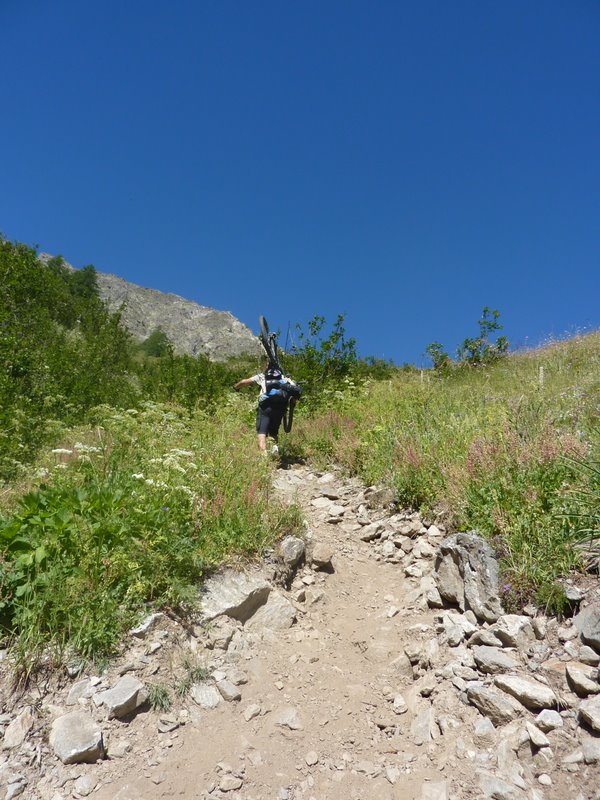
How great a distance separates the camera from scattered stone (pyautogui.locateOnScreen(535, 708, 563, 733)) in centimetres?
264

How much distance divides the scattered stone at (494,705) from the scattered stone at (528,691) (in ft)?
0.18

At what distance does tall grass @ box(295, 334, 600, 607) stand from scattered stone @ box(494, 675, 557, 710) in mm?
696

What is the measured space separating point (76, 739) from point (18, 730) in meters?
0.40

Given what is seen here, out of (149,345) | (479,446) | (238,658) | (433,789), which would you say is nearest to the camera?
(433,789)

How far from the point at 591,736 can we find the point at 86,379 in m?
12.5

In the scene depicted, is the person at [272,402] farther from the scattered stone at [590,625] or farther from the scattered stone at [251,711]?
the scattered stone at [590,625]

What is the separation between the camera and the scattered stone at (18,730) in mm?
2783

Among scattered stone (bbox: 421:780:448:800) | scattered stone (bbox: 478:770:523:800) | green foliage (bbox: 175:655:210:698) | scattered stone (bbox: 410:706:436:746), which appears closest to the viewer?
scattered stone (bbox: 478:770:523:800)

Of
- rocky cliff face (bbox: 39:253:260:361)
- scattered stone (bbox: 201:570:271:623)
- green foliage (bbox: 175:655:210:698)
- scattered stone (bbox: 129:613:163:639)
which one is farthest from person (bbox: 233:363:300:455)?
rocky cliff face (bbox: 39:253:260:361)

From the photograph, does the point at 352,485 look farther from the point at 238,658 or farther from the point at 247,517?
the point at 238,658

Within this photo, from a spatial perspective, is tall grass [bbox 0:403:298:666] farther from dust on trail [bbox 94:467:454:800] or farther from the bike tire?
the bike tire

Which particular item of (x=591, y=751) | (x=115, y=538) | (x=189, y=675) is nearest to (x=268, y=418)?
(x=115, y=538)

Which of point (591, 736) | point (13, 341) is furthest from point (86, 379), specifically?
point (591, 736)

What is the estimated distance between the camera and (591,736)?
2.53 m
